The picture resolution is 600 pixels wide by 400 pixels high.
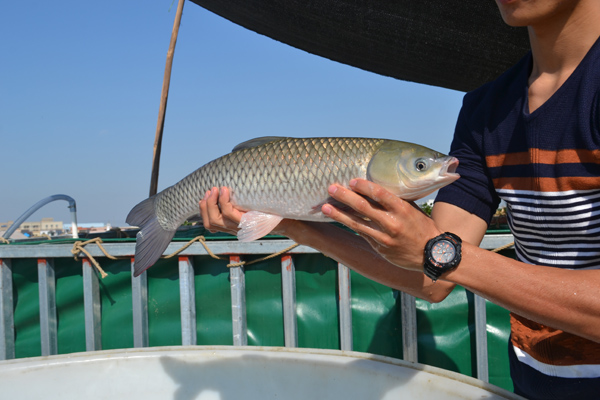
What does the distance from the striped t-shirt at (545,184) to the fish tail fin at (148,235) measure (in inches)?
48.0

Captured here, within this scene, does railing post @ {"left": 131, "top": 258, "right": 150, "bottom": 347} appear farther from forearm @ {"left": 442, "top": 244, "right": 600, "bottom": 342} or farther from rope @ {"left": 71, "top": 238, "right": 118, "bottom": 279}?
forearm @ {"left": 442, "top": 244, "right": 600, "bottom": 342}

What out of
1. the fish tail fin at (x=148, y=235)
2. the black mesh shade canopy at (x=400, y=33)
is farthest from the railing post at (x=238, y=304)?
the black mesh shade canopy at (x=400, y=33)

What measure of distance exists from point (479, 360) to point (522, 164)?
1.66 meters

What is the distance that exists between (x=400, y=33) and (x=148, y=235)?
3294 mm

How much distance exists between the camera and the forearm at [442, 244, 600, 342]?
1.26 meters

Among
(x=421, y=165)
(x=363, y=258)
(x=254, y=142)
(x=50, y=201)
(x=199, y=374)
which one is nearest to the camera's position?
(x=421, y=165)

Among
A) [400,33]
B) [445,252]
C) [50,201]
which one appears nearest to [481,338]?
[445,252]

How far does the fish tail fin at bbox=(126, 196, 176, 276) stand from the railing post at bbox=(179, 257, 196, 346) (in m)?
0.91

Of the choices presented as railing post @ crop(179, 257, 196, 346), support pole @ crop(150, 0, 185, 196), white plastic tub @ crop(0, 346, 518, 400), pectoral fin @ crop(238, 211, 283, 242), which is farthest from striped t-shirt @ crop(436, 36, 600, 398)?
support pole @ crop(150, 0, 185, 196)

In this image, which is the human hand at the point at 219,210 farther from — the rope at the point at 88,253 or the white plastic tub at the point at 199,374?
the rope at the point at 88,253

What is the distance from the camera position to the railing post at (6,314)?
3.28 m

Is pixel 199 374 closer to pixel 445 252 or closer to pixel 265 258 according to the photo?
pixel 265 258

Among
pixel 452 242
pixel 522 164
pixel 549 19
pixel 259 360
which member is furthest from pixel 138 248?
pixel 549 19

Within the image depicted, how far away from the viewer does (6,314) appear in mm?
3303
